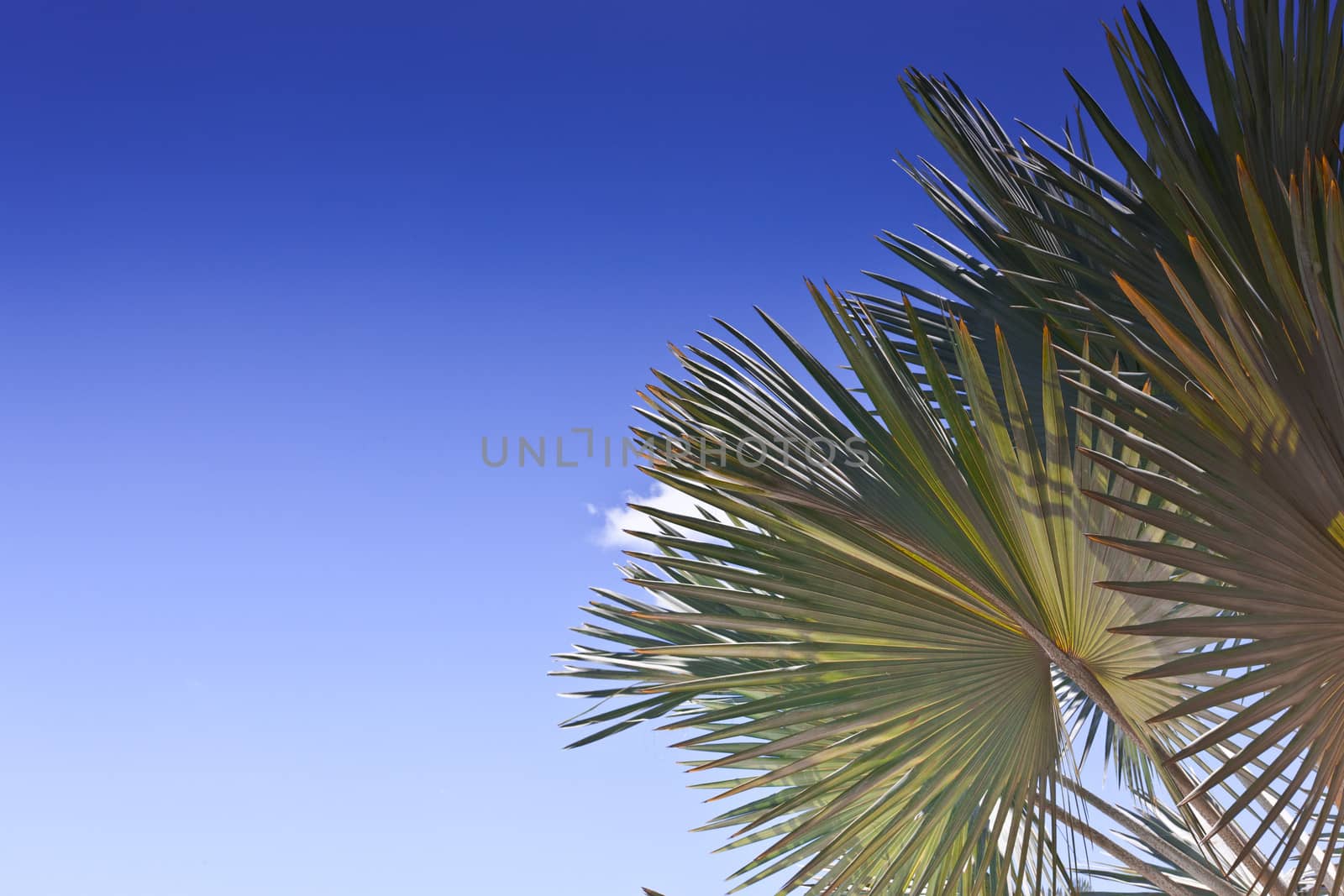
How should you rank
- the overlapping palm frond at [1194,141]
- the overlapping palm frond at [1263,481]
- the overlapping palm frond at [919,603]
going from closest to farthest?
the overlapping palm frond at [1263,481]
the overlapping palm frond at [919,603]
the overlapping palm frond at [1194,141]

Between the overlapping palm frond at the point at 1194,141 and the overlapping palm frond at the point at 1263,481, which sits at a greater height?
the overlapping palm frond at the point at 1194,141

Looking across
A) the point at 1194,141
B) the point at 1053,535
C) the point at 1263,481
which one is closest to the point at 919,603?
the point at 1053,535

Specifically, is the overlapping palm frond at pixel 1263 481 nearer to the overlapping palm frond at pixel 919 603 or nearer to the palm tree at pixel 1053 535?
the palm tree at pixel 1053 535

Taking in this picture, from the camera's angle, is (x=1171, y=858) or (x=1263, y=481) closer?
(x=1263, y=481)

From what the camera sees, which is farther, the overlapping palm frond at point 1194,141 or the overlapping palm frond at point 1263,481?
the overlapping palm frond at point 1194,141

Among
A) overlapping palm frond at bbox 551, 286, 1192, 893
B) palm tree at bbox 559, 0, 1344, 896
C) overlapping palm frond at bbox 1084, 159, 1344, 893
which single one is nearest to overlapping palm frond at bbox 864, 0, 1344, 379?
palm tree at bbox 559, 0, 1344, 896

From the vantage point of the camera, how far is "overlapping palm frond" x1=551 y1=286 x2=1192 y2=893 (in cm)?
164

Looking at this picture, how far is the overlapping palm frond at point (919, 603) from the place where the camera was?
64.7 inches

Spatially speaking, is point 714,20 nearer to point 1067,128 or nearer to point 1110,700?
point 1067,128

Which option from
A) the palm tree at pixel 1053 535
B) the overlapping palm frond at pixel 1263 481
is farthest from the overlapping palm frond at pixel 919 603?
the overlapping palm frond at pixel 1263 481

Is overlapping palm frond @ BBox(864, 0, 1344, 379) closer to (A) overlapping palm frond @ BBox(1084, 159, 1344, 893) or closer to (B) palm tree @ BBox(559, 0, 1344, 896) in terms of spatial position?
(B) palm tree @ BBox(559, 0, 1344, 896)

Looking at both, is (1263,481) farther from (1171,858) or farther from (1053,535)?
(1171,858)

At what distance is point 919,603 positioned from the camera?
5.61ft

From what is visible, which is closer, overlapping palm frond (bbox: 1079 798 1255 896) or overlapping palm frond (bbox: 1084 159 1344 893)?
overlapping palm frond (bbox: 1084 159 1344 893)
